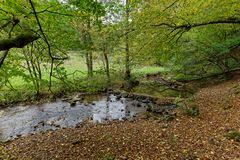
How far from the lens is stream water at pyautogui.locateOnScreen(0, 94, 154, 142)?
10.2m

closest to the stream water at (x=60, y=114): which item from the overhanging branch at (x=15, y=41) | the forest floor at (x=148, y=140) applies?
the forest floor at (x=148, y=140)

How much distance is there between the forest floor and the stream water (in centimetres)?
113

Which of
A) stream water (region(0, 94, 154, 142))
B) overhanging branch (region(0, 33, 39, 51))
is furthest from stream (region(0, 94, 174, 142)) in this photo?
overhanging branch (region(0, 33, 39, 51))

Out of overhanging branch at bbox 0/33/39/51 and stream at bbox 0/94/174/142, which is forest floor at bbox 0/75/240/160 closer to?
stream at bbox 0/94/174/142

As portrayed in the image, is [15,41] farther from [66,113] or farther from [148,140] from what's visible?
[66,113]

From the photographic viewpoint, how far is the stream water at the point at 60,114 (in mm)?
10250

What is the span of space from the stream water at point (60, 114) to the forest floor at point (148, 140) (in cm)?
113

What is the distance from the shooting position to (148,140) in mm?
7031

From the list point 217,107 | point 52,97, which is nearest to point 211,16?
point 217,107

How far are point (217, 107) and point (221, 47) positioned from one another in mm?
3980

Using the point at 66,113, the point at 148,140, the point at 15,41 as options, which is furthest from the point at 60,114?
the point at 15,41

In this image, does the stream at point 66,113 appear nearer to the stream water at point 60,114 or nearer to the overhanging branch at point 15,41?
the stream water at point 60,114

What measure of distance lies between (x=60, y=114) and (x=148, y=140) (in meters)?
6.10

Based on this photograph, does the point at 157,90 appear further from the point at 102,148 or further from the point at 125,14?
the point at 102,148
